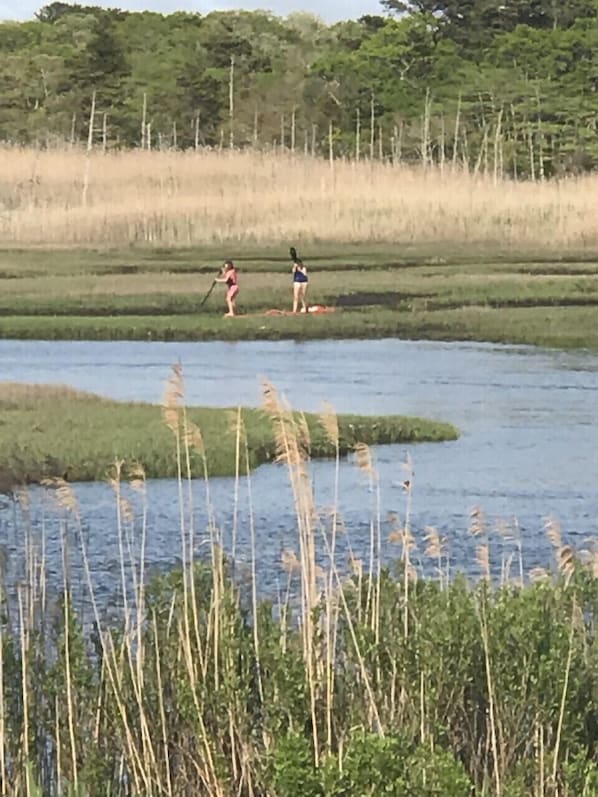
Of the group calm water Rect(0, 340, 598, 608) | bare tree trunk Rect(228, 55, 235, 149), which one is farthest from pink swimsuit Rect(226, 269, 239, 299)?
bare tree trunk Rect(228, 55, 235, 149)

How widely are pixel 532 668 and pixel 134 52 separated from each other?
71151 millimetres

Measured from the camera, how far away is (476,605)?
7328 mm

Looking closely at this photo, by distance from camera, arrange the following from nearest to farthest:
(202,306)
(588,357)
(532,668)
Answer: (532,668) → (588,357) → (202,306)

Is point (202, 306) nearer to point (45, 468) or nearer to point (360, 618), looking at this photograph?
point (45, 468)

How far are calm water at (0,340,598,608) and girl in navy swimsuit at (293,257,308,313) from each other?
1.55 meters

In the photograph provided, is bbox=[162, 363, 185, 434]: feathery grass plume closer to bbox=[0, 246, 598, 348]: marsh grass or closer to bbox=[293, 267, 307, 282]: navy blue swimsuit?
bbox=[0, 246, 598, 348]: marsh grass

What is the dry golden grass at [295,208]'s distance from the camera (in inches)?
1619

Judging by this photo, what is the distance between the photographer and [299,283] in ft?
97.5

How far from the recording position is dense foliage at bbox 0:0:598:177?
57656mm

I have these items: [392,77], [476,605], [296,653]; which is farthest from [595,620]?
[392,77]

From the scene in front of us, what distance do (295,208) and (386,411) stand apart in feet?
75.9

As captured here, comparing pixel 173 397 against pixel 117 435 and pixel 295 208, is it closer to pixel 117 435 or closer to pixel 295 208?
pixel 117 435

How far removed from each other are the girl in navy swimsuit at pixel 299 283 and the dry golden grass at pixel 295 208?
10.5 metres

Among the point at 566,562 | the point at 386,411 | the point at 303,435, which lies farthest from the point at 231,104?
the point at 566,562
